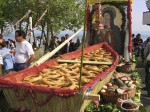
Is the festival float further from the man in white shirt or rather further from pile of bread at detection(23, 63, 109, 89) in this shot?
the man in white shirt

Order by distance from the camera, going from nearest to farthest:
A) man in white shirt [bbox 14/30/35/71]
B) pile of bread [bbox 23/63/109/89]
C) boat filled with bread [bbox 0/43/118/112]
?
boat filled with bread [bbox 0/43/118/112] → pile of bread [bbox 23/63/109/89] → man in white shirt [bbox 14/30/35/71]

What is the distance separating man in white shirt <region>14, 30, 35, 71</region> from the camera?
9.13m

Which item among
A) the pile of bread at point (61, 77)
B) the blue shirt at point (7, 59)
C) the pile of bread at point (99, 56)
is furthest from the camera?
the pile of bread at point (99, 56)

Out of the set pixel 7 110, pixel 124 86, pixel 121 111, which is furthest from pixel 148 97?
pixel 7 110

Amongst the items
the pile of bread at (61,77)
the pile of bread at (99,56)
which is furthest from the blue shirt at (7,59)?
the pile of bread at (99,56)

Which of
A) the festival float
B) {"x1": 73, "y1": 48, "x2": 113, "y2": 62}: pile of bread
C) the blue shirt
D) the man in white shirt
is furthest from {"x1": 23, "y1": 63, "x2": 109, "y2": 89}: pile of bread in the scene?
the blue shirt

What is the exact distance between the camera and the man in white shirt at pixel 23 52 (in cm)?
913

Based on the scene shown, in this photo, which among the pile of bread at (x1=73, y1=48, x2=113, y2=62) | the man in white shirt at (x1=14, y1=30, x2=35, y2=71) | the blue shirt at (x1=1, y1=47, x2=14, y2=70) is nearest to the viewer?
the man in white shirt at (x1=14, y1=30, x2=35, y2=71)

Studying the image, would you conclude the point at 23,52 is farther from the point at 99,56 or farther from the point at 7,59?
the point at 99,56

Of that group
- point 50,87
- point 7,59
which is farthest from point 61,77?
point 7,59

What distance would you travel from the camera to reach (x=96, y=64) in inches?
414

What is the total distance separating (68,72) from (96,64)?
1.96 m

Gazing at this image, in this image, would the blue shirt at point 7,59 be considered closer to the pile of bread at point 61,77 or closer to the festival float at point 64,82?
the festival float at point 64,82

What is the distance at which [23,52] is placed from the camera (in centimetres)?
927
